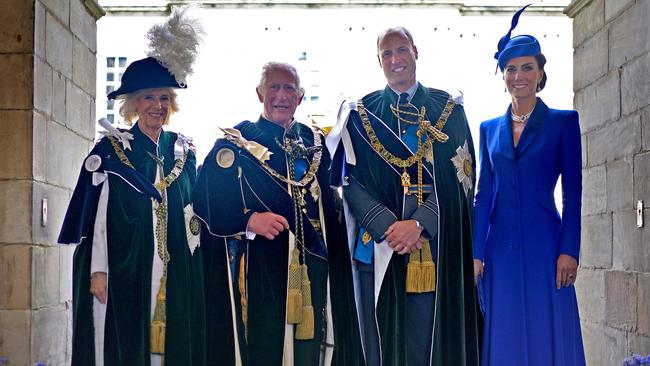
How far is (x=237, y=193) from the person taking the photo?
4.68m

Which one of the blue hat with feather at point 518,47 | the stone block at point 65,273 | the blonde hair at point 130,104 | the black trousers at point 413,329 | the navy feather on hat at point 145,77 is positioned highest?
the blue hat with feather at point 518,47

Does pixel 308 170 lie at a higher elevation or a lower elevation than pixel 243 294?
higher

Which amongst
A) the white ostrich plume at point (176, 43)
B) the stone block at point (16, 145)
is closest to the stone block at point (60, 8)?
the white ostrich plume at point (176, 43)

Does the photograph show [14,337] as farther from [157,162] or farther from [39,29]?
[39,29]

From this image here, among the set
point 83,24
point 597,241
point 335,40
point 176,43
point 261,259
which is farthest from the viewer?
point 335,40

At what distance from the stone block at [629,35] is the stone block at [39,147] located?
126 inches

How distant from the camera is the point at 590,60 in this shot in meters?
5.57

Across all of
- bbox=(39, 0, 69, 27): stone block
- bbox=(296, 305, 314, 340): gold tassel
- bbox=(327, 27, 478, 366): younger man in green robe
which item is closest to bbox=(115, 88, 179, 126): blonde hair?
bbox=(39, 0, 69, 27): stone block

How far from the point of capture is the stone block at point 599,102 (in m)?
5.12

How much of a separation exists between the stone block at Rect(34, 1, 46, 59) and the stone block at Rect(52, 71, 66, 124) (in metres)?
0.23

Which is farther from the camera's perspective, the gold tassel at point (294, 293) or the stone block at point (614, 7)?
the stone block at point (614, 7)

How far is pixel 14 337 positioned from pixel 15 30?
1596 mm

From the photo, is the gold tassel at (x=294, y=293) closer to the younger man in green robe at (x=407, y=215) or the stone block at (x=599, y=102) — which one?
the younger man in green robe at (x=407, y=215)

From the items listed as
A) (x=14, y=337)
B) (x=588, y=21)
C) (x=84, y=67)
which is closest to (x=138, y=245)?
(x=14, y=337)
